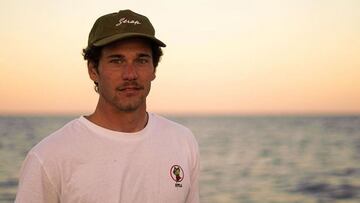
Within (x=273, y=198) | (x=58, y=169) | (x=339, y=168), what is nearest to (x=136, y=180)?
(x=58, y=169)

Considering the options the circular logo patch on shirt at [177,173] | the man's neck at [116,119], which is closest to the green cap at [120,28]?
the man's neck at [116,119]

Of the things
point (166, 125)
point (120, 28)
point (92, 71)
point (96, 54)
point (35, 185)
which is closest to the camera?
point (35, 185)

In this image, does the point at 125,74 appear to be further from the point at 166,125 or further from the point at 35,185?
the point at 35,185

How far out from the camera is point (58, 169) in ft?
9.86

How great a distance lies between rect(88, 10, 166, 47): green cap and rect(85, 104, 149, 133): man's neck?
1.22 ft

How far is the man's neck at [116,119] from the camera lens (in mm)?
3199

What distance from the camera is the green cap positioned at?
10.1ft

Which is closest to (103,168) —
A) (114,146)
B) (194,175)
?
(114,146)

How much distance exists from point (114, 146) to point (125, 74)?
1.26 feet

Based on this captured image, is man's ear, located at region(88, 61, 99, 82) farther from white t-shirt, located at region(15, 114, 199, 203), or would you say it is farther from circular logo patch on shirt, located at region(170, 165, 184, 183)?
circular logo patch on shirt, located at region(170, 165, 184, 183)

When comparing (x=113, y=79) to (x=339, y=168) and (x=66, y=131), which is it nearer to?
(x=66, y=131)

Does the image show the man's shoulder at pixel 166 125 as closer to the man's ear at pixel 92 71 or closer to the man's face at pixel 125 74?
the man's face at pixel 125 74

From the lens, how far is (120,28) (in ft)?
10.1

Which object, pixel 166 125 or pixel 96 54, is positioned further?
pixel 166 125
